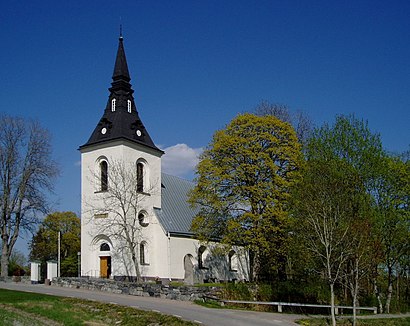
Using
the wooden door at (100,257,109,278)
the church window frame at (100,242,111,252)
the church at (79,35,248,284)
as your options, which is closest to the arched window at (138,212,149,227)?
the church at (79,35,248,284)

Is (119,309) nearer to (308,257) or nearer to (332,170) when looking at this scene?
(308,257)

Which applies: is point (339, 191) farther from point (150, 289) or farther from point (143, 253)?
point (143, 253)

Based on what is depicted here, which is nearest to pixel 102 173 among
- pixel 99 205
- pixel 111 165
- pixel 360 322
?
pixel 111 165

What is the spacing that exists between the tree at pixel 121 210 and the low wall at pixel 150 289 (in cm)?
529

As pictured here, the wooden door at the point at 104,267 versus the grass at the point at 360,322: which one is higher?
the wooden door at the point at 104,267

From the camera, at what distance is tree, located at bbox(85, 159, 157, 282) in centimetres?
3578

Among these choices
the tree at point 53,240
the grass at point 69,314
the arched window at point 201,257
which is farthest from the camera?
the tree at point 53,240

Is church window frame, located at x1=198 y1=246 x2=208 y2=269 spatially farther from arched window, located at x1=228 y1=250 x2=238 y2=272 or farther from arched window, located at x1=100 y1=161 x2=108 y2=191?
arched window, located at x1=100 y1=161 x2=108 y2=191

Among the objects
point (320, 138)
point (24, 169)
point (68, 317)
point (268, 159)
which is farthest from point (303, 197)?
point (24, 169)

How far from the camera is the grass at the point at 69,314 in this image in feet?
57.5

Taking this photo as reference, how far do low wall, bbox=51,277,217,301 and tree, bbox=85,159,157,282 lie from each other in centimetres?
529

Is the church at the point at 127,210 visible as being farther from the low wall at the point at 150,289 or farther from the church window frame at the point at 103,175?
the low wall at the point at 150,289

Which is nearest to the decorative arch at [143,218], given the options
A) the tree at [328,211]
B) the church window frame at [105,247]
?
the church window frame at [105,247]

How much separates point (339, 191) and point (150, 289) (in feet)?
41.0
